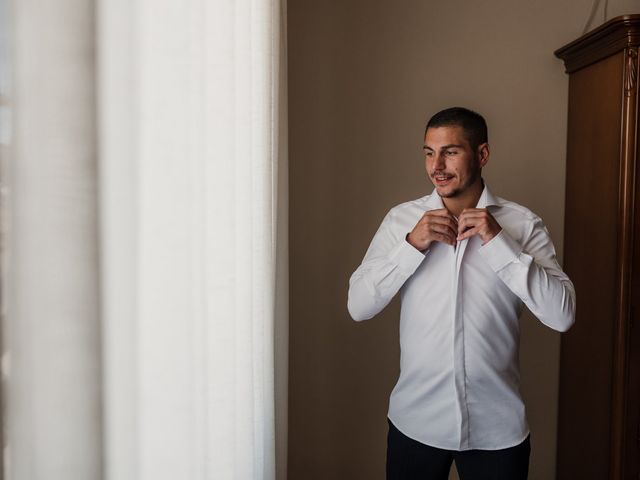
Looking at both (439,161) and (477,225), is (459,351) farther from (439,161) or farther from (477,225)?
(439,161)

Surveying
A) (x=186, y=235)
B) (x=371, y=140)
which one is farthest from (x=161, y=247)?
(x=371, y=140)

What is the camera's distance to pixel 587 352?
2396 mm

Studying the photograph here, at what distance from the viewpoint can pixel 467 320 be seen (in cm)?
174

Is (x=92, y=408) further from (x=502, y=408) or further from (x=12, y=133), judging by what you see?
(x=502, y=408)

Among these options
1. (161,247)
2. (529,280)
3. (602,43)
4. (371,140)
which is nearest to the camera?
(161,247)

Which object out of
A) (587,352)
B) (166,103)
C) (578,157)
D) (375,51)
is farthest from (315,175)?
(166,103)

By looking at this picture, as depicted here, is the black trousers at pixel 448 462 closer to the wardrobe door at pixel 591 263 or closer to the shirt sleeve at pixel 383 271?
the shirt sleeve at pixel 383 271

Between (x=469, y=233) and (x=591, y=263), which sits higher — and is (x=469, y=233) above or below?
above

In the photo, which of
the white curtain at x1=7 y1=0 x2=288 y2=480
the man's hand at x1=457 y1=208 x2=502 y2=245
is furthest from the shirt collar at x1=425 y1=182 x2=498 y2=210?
the white curtain at x1=7 y1=0 x2=288 y2=480

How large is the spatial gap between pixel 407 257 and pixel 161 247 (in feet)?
3.35

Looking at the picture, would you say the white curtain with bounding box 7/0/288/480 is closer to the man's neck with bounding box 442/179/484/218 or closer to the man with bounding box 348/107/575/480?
the man with bounding box 348/107/575/480

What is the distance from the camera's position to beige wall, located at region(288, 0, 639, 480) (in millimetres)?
2504

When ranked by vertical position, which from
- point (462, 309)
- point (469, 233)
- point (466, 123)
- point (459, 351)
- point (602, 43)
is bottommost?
point (459, 351)

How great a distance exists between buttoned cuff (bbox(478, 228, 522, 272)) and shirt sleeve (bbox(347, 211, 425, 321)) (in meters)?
0.17
